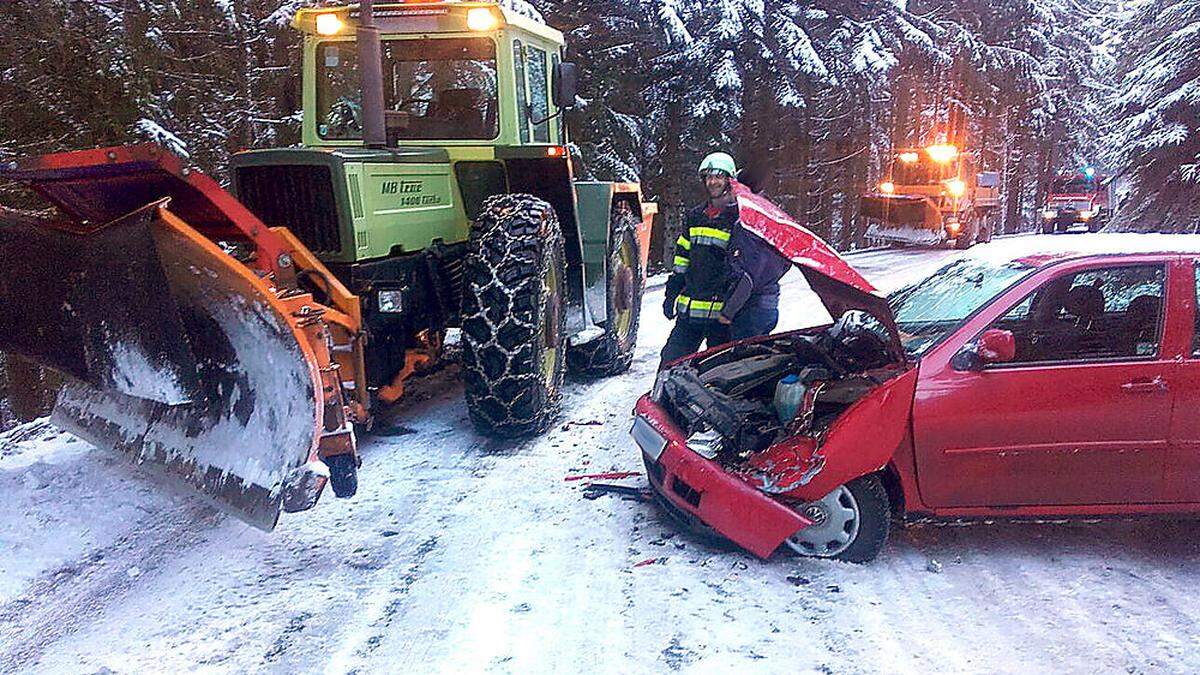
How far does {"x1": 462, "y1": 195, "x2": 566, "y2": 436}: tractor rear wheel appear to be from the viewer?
17.6 feet

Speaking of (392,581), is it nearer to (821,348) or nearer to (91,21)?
(821,348)

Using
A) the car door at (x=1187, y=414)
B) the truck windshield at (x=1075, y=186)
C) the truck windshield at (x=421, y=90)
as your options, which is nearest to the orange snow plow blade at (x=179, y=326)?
the truck windshield at (x=421, y=90)

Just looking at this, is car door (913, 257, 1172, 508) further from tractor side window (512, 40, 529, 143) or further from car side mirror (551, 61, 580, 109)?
tractor side window (512, 40, 529, 143)

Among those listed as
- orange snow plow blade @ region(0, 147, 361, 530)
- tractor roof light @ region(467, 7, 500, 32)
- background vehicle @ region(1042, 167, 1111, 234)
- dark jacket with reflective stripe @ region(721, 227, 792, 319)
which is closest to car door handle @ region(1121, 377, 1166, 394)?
dark jacket with reflective stripe @ region(721, 227, 792, 319)

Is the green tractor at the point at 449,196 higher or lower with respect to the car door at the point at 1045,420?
higher

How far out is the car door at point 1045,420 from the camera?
3939 mm

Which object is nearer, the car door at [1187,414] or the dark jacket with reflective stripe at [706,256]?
the car door at [1187,414]

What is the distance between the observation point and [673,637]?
346 cm

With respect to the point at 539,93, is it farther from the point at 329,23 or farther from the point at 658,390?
the point at 658,390

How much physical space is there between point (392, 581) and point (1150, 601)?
3.20 meters

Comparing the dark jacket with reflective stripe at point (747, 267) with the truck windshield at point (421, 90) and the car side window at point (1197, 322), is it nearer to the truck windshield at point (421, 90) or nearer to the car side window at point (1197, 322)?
the truck windshield at point (421, 90)

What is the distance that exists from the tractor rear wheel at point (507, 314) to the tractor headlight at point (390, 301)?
1.32 ft

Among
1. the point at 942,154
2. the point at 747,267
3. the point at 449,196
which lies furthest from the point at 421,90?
the point at 942,154

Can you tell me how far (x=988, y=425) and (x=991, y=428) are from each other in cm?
2
